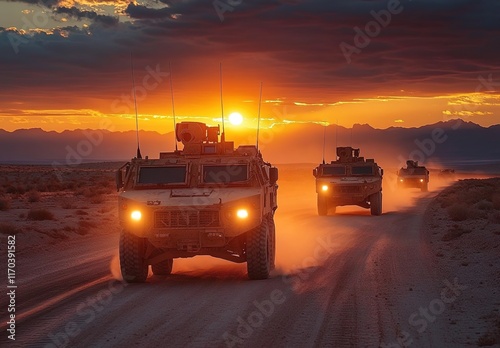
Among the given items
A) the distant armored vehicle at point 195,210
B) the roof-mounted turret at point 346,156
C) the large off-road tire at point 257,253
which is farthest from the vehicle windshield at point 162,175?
the roof-mounted turret at point 346,156

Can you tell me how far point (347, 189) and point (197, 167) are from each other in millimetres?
17687

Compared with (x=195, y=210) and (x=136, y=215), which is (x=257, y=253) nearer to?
(x=195, y=210)

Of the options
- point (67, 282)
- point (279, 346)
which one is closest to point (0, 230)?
point (67, 282)

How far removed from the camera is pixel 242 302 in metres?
11.3

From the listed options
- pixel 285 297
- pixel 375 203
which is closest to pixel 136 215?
pixel 285 297

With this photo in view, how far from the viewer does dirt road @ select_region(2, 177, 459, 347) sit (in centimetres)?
903

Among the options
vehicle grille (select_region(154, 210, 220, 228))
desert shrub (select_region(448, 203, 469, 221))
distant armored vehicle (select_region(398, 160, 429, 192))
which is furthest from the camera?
distant armored vehicle (select_region(398, 160, 429, 192))

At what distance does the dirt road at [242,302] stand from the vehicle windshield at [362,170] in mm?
13201

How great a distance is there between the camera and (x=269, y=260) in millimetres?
13977

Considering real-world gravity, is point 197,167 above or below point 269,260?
above

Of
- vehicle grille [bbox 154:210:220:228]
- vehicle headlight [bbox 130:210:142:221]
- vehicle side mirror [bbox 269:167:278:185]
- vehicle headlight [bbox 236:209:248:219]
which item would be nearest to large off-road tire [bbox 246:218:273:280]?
vehicle headlight [bbox 236:209:248:219]

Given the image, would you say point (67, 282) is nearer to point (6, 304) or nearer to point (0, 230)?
point (6, 304)

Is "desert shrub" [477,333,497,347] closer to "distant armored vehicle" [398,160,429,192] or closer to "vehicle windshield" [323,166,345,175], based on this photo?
"vehicle windshield" [323,166,345,175]

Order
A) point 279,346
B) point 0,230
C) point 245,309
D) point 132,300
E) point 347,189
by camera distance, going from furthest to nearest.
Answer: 1. point 347,189
2. point 0,230
3. point 132,300
4. point 245,309
5. point 279,346
